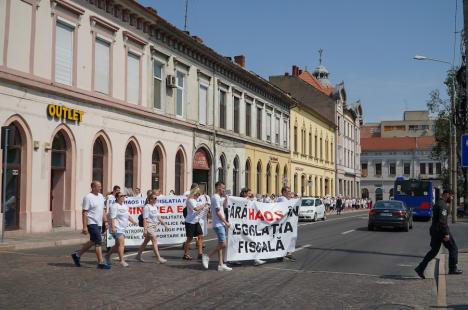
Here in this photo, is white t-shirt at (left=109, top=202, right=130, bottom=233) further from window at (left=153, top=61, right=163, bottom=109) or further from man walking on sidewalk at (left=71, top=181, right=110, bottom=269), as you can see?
window at (left=153, top=61, right=163, bottom=109)

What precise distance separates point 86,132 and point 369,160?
9156 centimetres

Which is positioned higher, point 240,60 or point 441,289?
point 240,60

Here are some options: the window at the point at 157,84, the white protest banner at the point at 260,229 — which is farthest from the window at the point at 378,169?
the white protest banner at the point at 260,229

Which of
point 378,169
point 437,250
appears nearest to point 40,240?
point 437,250

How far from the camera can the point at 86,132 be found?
78.0ft

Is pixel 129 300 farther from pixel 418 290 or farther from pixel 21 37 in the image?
pixel 21 37

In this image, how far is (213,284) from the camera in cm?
1059

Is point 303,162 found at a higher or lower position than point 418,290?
higher

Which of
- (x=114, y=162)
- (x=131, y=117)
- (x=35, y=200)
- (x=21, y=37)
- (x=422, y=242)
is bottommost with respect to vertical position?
(x=422, y=242)

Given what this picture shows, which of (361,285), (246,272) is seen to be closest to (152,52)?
(246,272)

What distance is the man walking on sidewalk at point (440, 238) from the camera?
11.5m

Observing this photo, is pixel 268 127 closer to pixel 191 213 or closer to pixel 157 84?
pixel 157 84

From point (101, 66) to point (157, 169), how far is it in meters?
6.86

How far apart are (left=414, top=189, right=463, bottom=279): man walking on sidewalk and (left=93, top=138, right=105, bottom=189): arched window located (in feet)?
52.8
